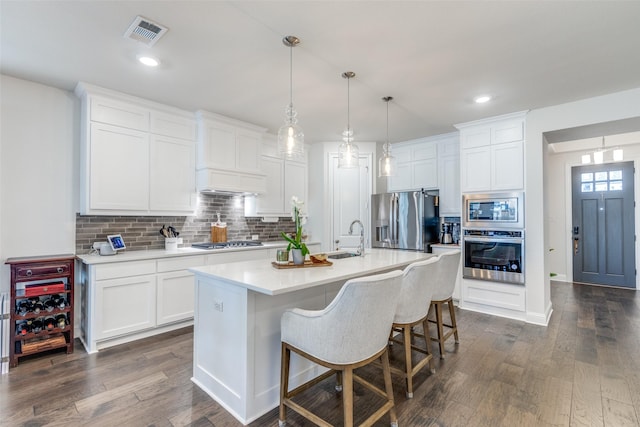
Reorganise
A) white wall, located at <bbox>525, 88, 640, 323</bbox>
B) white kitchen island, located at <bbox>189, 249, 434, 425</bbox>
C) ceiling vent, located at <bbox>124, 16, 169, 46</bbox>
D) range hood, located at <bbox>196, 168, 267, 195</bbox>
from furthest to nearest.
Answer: range hood, located at <bbox>196, 168, 267, 195</bbox>, white wall, located at <bbox>525, 88, 640, 323</bbox>, ceiling vent, located at <bbox>124, 16, 169, 46</bbox>, white kitchen island, located at <bbox>189, 249, 434, 425</bbox>

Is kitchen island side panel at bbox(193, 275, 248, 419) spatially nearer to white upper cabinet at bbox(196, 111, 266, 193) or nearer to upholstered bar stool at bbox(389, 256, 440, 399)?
upholstered bar stool at bbox(389, 256, 440, 399)

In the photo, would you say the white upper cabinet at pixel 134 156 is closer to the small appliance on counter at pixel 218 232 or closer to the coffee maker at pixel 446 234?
the small appliance on counter at pixel 218 232

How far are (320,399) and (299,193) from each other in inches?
140

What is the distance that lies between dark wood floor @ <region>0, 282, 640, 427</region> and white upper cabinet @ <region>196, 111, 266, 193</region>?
6.22 feet

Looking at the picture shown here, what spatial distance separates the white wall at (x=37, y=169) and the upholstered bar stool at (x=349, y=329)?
114 inches

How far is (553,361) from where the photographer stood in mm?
2688

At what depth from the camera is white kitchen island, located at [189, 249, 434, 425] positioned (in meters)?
1.86

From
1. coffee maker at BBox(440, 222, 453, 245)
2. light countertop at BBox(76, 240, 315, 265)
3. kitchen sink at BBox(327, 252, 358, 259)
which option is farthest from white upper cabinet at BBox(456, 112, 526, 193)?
light countertop at BBox(76, 240, 315, 265)

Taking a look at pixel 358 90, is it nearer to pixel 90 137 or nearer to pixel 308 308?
pixel 308 308

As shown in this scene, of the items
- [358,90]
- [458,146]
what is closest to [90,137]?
[358,90]

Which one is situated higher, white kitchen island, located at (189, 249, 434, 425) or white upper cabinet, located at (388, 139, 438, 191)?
white upper cabinet, located at (388, 139, 438, 191)

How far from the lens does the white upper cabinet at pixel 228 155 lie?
3879mm

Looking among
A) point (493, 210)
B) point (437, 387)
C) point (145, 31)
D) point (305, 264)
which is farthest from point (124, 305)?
point (493, 210)

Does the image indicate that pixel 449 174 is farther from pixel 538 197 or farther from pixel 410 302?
pixel 410 302
